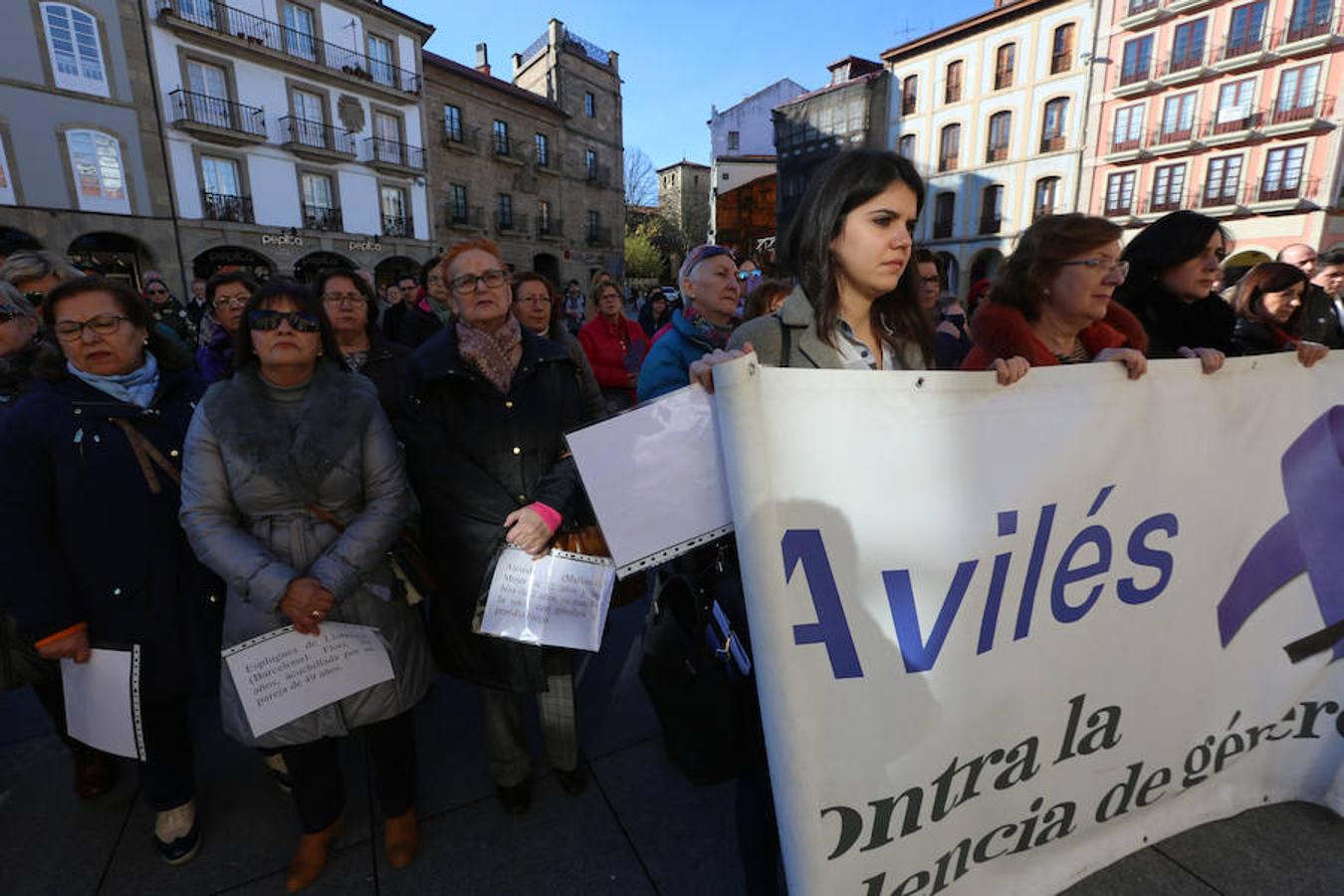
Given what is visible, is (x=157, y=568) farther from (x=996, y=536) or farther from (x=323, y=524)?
(x=996, y=536)

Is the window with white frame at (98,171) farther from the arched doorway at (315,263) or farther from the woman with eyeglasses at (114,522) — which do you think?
the woman with eyeglasses at (114,522)

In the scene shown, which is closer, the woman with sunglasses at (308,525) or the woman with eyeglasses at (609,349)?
the woman with sunglasses at (308,525)

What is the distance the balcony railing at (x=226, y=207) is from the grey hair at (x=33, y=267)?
60.2 ft

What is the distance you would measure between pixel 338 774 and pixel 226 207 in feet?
68.6

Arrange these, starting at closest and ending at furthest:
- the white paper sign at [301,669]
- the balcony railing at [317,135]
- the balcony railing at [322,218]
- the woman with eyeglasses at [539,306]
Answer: the white paper sign at [301,669] → the woman with eyeglasses at [539,306] → the balcony railing at [317,135] → the balcony railing at [322,218]

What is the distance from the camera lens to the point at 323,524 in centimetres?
188

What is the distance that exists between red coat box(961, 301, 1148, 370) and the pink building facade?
81.5 ft

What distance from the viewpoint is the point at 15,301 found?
2.28 meters

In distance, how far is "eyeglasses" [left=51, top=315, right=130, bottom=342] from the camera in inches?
71.5

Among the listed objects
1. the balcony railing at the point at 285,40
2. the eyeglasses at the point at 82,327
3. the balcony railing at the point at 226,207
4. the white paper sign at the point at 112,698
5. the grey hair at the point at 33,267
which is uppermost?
the balcony railing at the point at 285,40

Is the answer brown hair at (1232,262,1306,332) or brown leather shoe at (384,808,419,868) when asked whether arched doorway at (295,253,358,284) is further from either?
brown hair at (1232,262,1306,332)

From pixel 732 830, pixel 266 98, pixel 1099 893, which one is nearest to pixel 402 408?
pixel 732 830

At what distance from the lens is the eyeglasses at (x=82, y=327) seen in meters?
1.82

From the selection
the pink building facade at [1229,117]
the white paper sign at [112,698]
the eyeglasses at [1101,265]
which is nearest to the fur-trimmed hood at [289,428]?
the white paper sign at [112,698]
